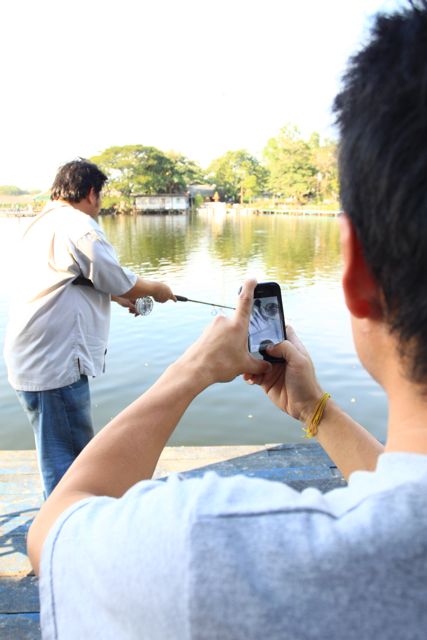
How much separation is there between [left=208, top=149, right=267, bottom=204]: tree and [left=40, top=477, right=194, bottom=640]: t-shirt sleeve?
7782 centimetres

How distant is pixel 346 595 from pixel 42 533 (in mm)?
352

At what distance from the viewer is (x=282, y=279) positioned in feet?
47.5

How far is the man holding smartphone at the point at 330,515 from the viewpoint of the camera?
42 centimetres

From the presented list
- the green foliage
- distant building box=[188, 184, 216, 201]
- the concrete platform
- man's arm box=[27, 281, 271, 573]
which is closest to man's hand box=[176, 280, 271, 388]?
man's arm box=[27, 281, 271, 573]

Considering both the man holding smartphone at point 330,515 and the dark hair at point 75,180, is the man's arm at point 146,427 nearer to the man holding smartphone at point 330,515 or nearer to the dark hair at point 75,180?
the man holding smartphone at point 330,515

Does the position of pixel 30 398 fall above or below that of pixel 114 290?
below

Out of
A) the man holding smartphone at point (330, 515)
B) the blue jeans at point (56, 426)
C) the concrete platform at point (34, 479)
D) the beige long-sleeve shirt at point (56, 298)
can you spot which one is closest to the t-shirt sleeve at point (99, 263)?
the beige long-sleeve shirt at point (56, 298)

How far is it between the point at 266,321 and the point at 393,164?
72 cm

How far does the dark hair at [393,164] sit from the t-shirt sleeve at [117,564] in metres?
0.30

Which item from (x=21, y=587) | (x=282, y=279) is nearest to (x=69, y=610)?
(x=21, y=587)

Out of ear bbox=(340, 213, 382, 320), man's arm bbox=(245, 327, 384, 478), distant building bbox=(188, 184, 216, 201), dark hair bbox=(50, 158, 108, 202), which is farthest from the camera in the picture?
distant building bbox=(188, 184, 216, 201)

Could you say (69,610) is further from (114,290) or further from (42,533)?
(114,290)

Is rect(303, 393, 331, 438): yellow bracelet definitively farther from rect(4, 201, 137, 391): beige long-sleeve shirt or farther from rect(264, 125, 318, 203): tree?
rect(264, 125, 318, 203): tree

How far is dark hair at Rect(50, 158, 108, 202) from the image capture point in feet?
8.23
